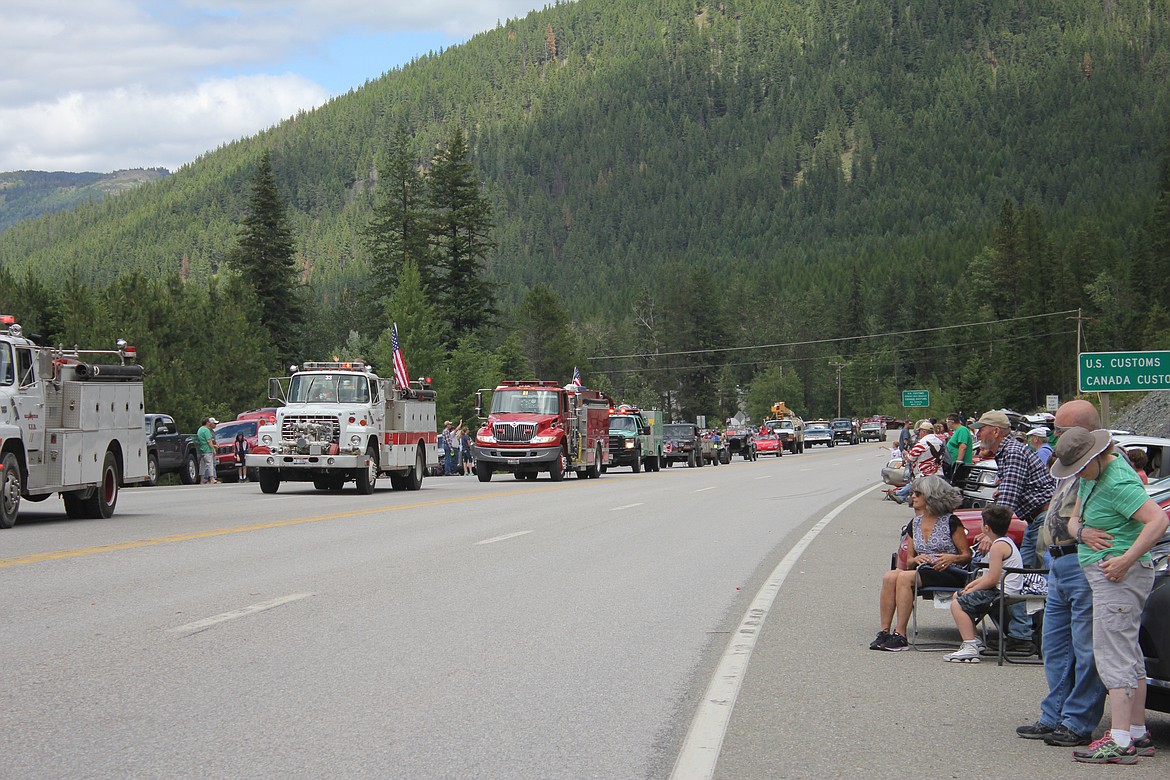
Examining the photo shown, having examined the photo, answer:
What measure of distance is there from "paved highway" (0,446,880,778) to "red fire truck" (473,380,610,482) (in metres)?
18.8

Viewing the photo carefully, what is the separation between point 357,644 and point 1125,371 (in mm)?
29708

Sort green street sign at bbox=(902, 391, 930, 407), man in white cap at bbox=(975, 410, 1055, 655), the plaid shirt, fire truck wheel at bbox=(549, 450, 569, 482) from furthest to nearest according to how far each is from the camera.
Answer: green street sign at bbox=(902, 391, 930, 407) < fire truck wheel at bbox=(549, 450, 569, 482) < the plaid shirt < man in white cap at bbox=(975, 410, 1055, 655)

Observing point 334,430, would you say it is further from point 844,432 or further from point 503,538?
point 844,432

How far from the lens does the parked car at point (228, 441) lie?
41394mm

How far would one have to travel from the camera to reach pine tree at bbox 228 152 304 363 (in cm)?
9031

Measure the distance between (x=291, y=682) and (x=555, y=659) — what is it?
1941mm

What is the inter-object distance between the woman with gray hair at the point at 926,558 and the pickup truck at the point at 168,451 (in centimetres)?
2986

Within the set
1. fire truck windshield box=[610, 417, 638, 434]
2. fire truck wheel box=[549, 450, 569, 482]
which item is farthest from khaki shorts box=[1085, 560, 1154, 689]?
fire truck windshield box=[610, 417, 638, 434]

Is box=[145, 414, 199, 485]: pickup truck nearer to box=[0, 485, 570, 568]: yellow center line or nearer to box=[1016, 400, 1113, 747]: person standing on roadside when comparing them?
box=[0, 485, 570, 568]: yellow center line

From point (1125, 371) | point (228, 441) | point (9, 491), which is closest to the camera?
point (9, 491)

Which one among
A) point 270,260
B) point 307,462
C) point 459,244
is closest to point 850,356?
point 459,244

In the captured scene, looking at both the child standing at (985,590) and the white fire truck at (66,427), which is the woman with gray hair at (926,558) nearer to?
the child standing at (985,590)

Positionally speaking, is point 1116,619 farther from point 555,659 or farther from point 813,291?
point 813,291

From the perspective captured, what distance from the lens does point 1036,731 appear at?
741 centimetres
